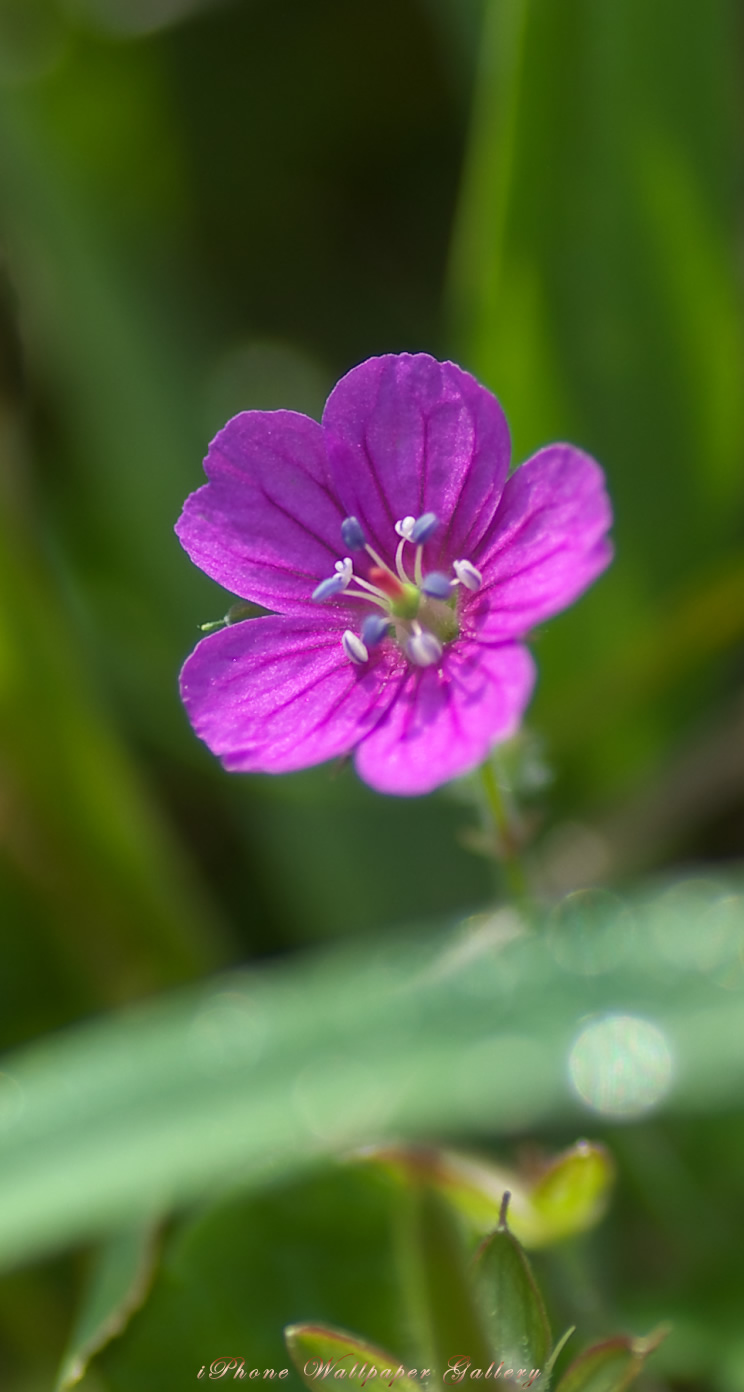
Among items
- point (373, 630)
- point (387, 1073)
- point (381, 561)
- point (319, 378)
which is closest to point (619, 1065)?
point (387, 1073)

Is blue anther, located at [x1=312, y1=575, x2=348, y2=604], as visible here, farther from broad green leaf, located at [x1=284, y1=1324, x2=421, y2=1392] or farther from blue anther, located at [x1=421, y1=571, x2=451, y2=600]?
broad green leaf, located at [x1=284, y1=1324, x2=421, y2=1392]

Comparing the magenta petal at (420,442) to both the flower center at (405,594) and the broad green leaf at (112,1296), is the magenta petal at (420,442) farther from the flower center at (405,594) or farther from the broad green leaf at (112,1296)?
the broad green leaf at (112,1296)

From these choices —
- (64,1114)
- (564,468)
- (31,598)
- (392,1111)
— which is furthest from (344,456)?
(31,598)

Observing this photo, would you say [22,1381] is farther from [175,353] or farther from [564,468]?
[175,353]

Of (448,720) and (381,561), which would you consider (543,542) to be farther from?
(381,561)

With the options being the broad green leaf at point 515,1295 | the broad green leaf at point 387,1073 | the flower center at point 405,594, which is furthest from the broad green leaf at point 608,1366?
the flower center at point 405,594

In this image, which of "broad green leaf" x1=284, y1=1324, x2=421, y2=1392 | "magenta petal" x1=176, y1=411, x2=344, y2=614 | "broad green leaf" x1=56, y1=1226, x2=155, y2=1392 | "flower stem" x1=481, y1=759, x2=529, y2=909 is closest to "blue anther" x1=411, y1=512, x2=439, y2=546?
"magenta petal" x1=176, y1=411, x2=344, y2=614

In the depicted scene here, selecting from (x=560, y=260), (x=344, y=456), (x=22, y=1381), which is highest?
(x=560, y=260)
